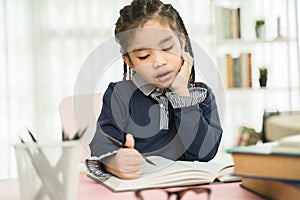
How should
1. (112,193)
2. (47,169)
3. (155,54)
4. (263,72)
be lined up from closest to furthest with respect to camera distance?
(47,169)
(112,193)
(155,54)
(263,72)

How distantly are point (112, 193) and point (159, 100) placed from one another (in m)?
0.57

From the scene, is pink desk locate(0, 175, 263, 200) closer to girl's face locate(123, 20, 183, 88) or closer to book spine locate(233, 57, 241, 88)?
girl's face locate(123, 20, 183, 88)

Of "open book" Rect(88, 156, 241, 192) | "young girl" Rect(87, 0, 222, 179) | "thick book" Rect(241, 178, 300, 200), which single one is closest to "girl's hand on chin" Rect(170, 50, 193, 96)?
"young girl" Rect(87, 0, 222, 179)

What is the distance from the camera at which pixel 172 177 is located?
0.94m

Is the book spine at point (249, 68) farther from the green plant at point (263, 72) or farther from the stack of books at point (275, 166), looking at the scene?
the stack of books at point (275, 166)

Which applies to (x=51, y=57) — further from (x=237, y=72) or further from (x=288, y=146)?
(x=288, y=146)

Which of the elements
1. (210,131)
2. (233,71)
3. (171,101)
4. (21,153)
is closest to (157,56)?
(171,101)

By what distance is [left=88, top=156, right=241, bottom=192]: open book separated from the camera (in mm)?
919

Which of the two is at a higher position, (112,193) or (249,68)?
(249,68)

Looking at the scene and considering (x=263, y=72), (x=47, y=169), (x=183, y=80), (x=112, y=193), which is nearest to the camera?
(x=47, y=169)

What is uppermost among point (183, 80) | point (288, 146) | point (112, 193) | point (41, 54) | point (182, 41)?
point (41, 54)

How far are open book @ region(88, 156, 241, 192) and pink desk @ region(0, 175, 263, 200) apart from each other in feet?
0.06

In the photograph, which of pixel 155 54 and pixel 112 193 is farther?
pixel 155 54

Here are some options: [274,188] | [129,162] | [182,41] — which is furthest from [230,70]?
[274,188]
